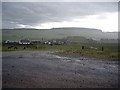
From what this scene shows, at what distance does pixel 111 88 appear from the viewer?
1800cm

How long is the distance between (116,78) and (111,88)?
4.36 meters

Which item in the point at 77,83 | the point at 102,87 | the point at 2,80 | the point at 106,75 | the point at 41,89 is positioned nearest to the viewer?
the point at 41,89

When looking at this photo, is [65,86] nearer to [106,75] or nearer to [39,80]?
[39,80]

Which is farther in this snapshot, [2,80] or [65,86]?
[2,80]

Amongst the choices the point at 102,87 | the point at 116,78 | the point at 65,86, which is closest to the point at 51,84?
the point at 65,86

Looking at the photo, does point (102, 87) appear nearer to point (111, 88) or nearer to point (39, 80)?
point (111, 88)

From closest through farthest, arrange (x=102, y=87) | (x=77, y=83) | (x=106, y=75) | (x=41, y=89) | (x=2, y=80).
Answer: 1. (x=41, y=89)
2. (x=102, y=87)
3. (x=77, y=83)
4. (x=2, y=80)
5. (x=106, y=75)

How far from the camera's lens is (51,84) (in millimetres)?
19031

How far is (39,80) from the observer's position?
20812mm

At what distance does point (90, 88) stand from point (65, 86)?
216 centimetres

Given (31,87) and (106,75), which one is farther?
(106,75)

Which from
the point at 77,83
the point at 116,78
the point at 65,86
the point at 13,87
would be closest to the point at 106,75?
the point at 116,78

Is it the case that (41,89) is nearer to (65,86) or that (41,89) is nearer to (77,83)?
(65,86)

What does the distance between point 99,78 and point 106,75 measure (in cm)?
202
